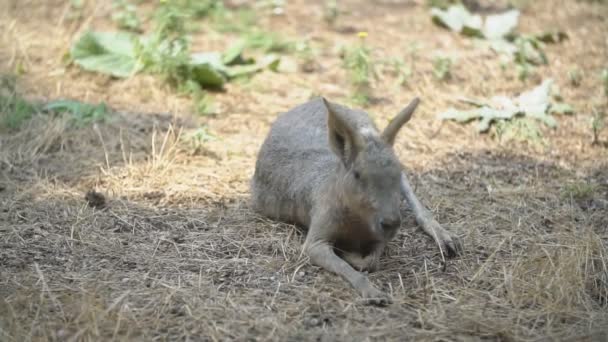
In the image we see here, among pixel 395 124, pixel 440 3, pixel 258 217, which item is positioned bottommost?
pixel 258 217

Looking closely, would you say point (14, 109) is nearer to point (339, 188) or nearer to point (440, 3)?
point (339, 188)

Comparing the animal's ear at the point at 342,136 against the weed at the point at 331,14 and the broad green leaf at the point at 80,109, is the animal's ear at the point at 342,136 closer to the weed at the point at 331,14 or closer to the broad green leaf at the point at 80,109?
the broad green leaf at the point at 80,109

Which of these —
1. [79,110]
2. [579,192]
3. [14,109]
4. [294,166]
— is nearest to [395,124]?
[294,166]

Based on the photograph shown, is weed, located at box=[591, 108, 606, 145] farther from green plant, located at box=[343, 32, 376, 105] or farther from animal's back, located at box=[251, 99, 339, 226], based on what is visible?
animal's back, located at box=[251, 99, 339, 226]

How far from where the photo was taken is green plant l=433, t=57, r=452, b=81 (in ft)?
27.0

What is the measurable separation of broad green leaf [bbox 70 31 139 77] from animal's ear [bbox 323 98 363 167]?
3.69 metres

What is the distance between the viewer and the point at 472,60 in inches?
346

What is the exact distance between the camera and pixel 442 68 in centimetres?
822

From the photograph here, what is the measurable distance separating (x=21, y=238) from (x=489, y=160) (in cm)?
389

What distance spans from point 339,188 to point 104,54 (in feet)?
13.6

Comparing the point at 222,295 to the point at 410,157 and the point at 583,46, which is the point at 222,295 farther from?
the point at 583,46

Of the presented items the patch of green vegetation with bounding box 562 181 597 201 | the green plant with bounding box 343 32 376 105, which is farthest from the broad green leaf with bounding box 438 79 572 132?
the patch of green vegetation with bounding box 562 181 597 201

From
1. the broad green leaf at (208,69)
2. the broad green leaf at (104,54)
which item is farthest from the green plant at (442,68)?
the broad green leaf at (104,54)

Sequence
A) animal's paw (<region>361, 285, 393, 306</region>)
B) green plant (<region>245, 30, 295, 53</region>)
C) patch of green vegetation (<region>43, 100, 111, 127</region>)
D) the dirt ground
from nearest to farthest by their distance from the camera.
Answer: the dirt ground, animal's paw (<region>361, 285, 393, 306</region>), patch of green vegetation (<region>43, 100, 111, 127</region>), green plant (<region>245, 30, 295, 53</region>)
